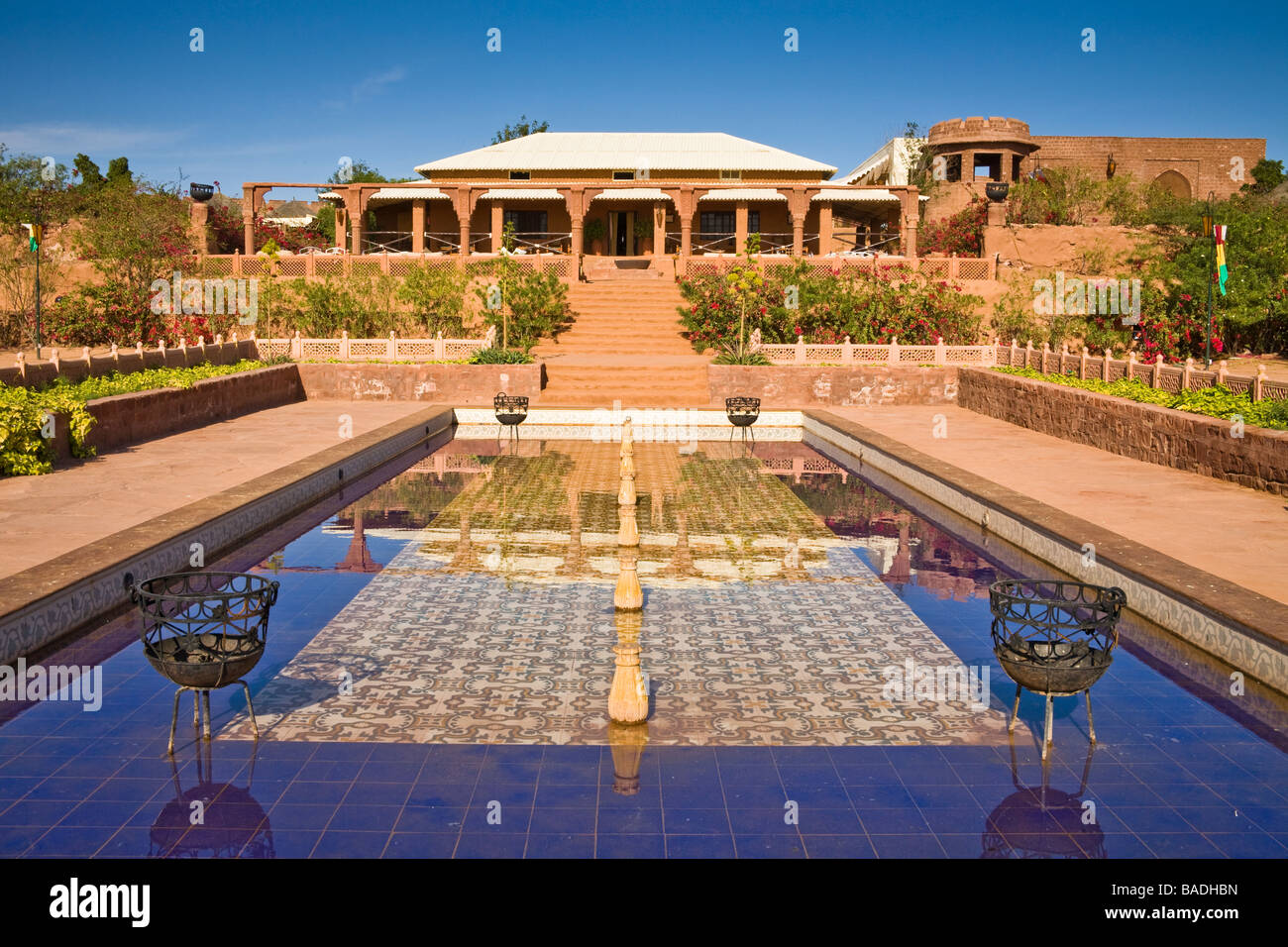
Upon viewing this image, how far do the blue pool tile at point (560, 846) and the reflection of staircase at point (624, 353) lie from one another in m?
18.3

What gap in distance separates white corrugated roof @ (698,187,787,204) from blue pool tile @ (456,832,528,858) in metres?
Result: 30.1

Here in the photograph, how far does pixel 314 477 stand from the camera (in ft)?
41.7

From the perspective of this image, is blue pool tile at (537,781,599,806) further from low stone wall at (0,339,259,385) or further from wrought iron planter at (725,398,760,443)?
wrought iron planter at (725,398,760,443)

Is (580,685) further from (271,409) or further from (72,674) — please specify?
(271,409)

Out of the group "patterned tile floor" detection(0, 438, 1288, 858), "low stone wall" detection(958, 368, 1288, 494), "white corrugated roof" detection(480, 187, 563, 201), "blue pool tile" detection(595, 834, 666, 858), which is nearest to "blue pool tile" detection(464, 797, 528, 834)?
"patterned tile floor" detection(0, 438, 1288, 858)

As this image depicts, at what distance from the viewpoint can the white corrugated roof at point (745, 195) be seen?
109ft

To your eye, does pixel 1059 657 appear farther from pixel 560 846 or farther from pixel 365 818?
pixel 365 818

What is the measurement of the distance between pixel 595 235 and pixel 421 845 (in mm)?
33312

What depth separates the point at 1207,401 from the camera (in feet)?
47.8

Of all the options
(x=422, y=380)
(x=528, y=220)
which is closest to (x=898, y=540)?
(x=422, y=380)

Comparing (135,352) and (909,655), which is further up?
(135,352)

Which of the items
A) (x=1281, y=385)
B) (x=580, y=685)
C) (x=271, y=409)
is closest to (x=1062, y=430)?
(x=1281, y=385)
